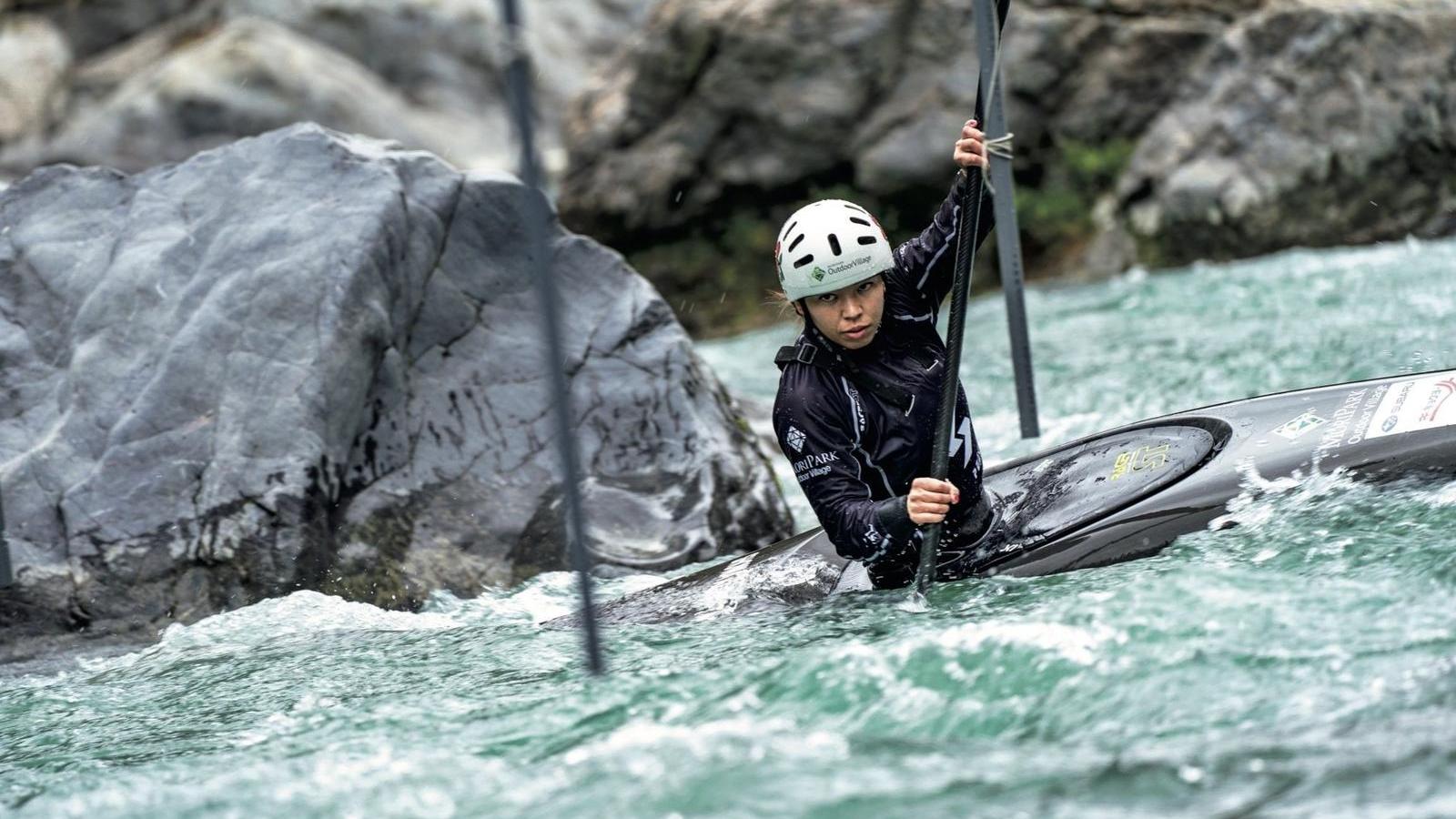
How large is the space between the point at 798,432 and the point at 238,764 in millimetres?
1798

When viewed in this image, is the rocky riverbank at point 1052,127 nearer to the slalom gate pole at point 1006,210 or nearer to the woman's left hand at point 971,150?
the slalom gate pole at point 1006,210

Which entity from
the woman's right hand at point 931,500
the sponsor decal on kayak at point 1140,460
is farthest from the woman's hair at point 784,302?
the sponsor decal on kayak at point 1140,460

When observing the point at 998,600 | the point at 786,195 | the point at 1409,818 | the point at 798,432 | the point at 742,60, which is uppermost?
the point at 742,60

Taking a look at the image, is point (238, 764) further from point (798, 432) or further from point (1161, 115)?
point (1161, 115)

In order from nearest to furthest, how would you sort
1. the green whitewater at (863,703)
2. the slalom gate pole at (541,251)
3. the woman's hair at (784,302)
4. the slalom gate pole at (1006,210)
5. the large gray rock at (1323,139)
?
1. the green whitewater at (863,703)
2. the slalom gate pole at (541,251)
3. the woman's hair at (784,302)
4. the slalom gate pole at (1006,210)
5. the large gray rock at (1323,139)

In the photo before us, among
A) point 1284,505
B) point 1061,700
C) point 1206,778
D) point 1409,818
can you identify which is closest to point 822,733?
point 1061,700

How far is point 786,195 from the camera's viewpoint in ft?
43.3

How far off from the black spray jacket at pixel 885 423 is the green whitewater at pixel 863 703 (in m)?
A: 0.26

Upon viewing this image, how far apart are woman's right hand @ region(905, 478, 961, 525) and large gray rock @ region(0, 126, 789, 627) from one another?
1.95 metres

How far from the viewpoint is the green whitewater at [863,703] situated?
10.2 feet

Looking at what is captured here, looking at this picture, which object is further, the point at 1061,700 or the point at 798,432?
the point at 798,432

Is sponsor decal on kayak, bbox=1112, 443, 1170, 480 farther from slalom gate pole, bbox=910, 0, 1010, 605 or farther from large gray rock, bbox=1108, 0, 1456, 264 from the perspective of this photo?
large gray rock, bbox=1108, 0, 1456, 264

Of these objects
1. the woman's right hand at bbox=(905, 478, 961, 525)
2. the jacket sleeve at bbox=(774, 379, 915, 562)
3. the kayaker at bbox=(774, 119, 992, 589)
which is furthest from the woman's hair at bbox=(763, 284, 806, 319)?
the woman's right hand at bbox=(905, 478, 961, 525)

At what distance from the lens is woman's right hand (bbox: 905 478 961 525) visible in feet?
14.1
